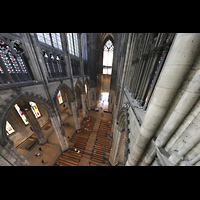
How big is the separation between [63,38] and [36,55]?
3675 mm

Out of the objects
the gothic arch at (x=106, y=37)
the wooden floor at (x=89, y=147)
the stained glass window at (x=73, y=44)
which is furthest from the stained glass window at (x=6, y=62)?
the gothic arch at (x=106, y=37)

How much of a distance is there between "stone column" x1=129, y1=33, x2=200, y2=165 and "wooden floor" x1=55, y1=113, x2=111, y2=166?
8305 mm

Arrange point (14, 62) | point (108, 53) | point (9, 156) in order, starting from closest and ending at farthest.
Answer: point (9, 156) < point (14, 62) < point (108, 53)

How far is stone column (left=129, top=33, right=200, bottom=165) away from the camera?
123 cm

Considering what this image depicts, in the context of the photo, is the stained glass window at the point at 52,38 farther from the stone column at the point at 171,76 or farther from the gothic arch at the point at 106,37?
the gothic arch at the point at 106,37

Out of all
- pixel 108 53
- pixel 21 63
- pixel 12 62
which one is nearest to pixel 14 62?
pixel 12 62

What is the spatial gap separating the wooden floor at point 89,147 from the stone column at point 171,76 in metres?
8.30

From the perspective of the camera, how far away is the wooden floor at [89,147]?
315 inches

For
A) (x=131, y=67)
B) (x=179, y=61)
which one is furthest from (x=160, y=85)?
(x=131, y=67)

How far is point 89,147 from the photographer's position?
9.48 metres

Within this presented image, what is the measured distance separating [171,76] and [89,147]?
10.7 m

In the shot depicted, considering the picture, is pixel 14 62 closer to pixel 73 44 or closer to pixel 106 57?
pixel 73 44
